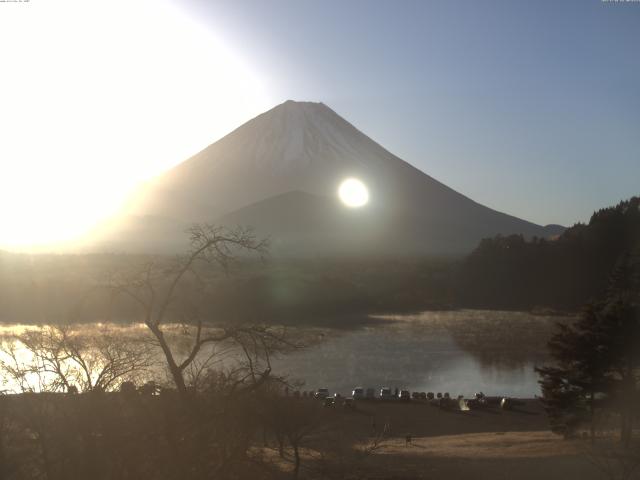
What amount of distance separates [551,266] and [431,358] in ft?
99.6

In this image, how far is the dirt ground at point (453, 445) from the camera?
984 cm

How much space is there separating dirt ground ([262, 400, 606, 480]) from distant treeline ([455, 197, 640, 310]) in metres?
31.7

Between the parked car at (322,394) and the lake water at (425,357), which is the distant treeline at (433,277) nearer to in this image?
the lake water at (425,357)

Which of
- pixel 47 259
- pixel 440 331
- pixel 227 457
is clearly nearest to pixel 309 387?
pixel 440 331

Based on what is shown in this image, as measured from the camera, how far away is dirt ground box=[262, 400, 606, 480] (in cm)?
984

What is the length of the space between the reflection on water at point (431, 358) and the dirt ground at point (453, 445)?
3175 millimetres

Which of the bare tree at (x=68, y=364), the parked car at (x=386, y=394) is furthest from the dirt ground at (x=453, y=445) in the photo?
the bare tree at (x=68, y=364)

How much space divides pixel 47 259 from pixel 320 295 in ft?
68.8

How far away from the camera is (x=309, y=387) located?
20.6 meters

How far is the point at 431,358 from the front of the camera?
1031 inches

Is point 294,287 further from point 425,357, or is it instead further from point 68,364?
point 68,364

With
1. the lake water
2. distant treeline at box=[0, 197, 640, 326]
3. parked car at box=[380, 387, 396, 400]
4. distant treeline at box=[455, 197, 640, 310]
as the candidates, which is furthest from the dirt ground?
distant treeline at box=[455, 197, 640, 310]

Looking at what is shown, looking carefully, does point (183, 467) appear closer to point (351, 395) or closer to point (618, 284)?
point (351, 395)

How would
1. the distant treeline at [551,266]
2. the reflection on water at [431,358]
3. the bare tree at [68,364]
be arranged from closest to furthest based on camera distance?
the bare tree at [68,364]
the reflection on water at [431,358]
the distant treeline at [551,266]
